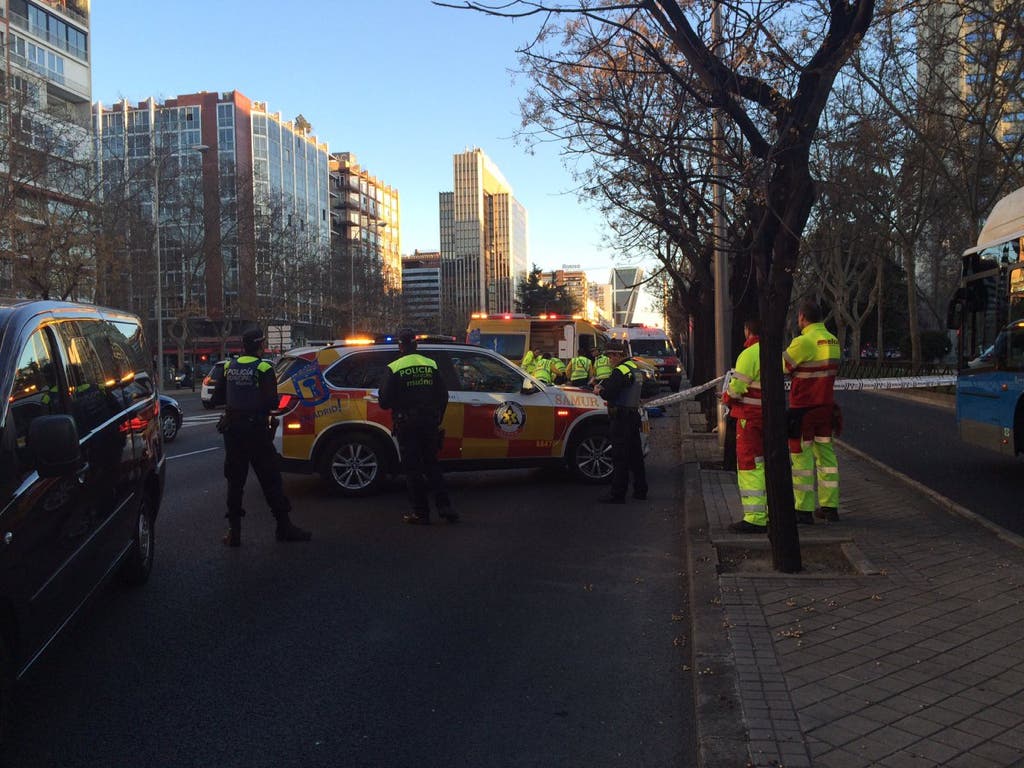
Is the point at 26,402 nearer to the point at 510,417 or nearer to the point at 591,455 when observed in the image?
the point at 510,417

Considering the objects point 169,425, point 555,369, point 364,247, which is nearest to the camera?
point 169,425

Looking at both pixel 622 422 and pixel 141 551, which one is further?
pixel 622 422

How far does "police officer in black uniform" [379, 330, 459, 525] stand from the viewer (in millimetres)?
8250

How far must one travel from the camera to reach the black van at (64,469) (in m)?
3.38

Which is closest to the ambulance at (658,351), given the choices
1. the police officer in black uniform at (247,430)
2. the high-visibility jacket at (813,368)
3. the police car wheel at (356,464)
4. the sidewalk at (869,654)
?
the police car wheel at (356,464)

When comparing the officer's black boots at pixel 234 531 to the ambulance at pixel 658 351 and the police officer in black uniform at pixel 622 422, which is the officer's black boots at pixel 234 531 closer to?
the police officer in black uniform at pixel 622 422

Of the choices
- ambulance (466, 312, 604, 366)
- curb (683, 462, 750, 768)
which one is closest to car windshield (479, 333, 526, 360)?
ambulance (466, 312, 604, 366)

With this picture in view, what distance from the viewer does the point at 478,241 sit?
111125 mm

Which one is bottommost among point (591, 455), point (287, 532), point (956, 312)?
point (287, 532)

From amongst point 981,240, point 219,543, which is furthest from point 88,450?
point 981,240

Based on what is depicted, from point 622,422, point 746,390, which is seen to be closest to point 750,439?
point 746,390

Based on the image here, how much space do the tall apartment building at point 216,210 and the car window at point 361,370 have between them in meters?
32.5

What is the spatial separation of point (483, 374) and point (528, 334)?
40.9ft

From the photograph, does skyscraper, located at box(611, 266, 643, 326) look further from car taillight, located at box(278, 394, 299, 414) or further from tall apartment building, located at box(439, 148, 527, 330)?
tall apartment building, located at box(439, 148, 527, 330)
